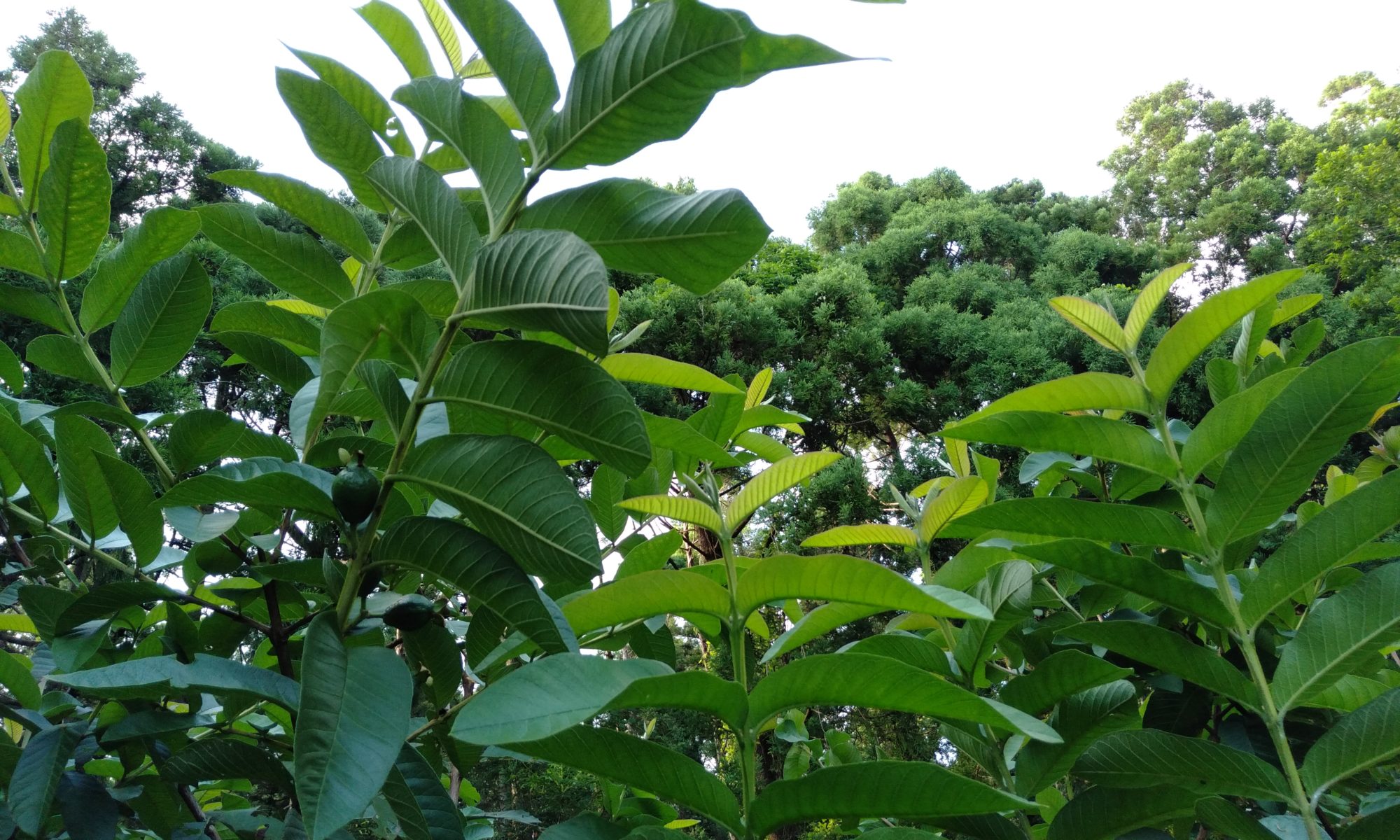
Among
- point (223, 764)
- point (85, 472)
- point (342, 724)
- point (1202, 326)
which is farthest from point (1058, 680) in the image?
point (85, 472)

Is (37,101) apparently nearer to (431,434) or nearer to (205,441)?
(205,441)

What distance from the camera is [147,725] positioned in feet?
1.53

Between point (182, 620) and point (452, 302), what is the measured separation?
0.83 feet

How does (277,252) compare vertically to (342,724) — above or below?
above

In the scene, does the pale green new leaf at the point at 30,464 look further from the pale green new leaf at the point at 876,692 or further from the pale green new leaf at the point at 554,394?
the pale green new leaf at the point at 876,692

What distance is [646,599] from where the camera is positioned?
424 mm

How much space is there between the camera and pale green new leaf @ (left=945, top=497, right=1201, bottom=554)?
0.49 m

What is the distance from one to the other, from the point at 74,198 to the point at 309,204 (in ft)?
0.50

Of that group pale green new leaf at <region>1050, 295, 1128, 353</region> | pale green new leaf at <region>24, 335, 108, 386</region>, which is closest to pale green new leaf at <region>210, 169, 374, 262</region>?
pale green new leaf at <region>24, 335, 108, 386</region>

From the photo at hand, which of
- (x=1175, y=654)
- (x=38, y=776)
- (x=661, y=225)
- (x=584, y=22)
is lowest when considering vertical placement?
(x=38, y=776)

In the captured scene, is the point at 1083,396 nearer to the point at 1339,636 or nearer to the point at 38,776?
the point at 1339,636

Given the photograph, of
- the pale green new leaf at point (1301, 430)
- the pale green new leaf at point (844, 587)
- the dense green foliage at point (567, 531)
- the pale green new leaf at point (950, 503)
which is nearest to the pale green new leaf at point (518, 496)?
the dense green foliage at point (567, 531)

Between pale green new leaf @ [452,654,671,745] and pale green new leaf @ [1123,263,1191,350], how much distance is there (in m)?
0.52

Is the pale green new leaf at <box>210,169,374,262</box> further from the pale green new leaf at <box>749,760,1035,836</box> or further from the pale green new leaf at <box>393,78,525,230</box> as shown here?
the pale green new leaf at <box>749,760,1035,836</box>
